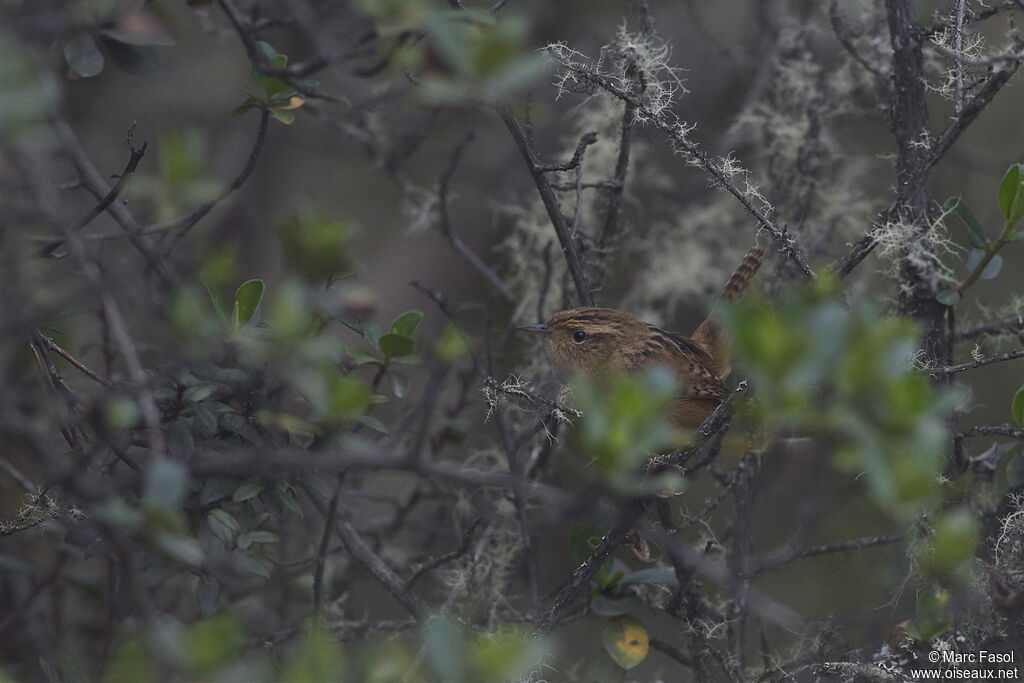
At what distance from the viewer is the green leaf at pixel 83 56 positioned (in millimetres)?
3043

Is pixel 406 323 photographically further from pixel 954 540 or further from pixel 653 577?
pixel 954 540

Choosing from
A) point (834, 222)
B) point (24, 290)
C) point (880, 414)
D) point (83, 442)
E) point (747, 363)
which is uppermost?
point (834, 222)

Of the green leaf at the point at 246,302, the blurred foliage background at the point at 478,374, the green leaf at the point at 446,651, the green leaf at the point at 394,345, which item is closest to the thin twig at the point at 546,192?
the blurred foliage background at the point at 478,374

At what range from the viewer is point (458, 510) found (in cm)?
391

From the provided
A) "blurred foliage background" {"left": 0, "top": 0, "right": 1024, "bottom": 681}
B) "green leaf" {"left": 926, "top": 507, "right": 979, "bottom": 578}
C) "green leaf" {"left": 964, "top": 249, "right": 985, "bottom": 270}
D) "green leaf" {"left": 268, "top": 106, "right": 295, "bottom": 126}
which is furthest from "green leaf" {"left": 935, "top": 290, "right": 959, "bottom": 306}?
"green leaf" {"left": 268, "top": 106, "right": 295, "bottom": 126}

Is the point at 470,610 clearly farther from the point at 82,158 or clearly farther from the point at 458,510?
the point at 82,158

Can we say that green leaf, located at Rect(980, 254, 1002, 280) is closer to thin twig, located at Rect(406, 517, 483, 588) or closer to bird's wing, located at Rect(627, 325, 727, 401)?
bird's wing, located at Rect(627, 325, 727, 401)

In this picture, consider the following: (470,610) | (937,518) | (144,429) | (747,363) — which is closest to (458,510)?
(470,610)

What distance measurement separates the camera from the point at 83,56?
3066 millimetres

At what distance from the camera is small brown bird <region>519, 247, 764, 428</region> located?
3845 millimetres

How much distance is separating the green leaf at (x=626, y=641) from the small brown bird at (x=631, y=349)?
0.96 meters

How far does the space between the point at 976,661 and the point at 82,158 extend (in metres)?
2.91

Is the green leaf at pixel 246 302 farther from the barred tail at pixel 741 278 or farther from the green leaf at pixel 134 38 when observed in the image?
the barred tail at pixel 741 278

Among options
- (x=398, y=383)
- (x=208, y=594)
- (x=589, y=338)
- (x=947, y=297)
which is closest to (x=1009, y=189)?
(x=947, y=297)
